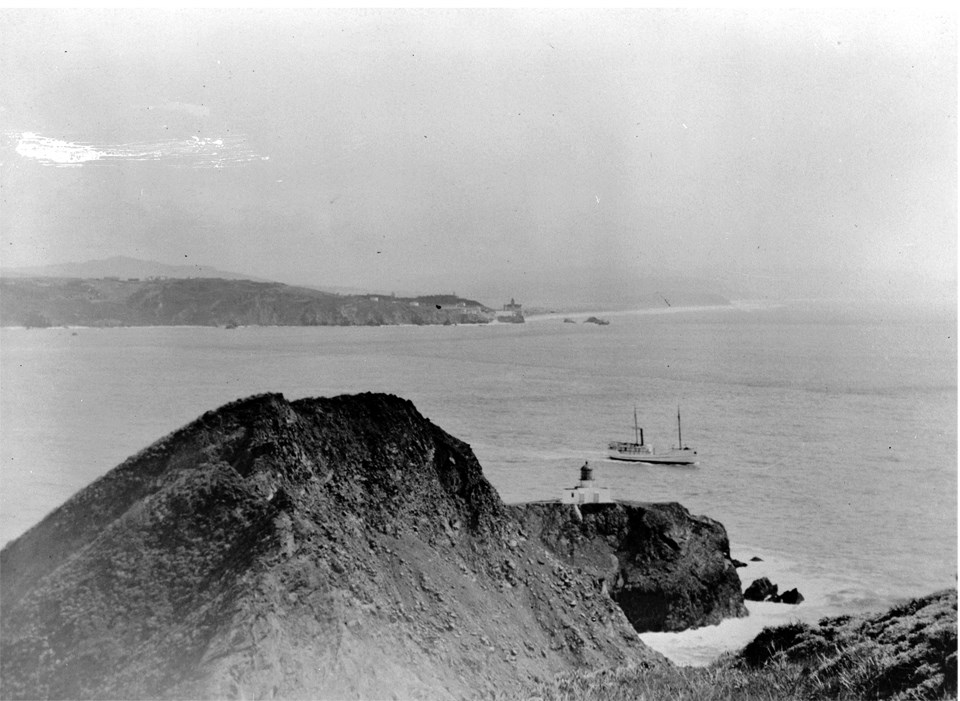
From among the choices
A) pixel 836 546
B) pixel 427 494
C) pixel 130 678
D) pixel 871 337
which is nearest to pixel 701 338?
pixel 871 337

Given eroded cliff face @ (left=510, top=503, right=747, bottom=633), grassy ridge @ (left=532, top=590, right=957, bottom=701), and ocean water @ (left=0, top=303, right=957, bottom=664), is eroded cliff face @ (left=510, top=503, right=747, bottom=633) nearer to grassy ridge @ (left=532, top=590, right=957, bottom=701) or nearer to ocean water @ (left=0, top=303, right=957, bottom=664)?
ocean water @ (left=0, top=303, right=957, bottom=664)

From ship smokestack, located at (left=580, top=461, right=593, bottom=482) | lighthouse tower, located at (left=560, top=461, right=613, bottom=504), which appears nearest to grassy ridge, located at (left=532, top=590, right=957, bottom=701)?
lighthouse tower, located at (left=560, top=461, right=613, bottom=504)

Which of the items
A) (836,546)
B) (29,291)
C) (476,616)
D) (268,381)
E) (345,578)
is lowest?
(836,546)

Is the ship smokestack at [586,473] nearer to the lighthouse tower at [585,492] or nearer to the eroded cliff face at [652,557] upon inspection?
the lighthouse tower at [585,492]

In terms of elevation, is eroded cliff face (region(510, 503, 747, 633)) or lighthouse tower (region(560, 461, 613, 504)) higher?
lighthouse tower (region(560, 461, 613, 504))

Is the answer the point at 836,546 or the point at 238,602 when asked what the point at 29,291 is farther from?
the point at 836,546

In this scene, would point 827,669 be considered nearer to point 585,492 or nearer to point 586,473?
point 585,492
